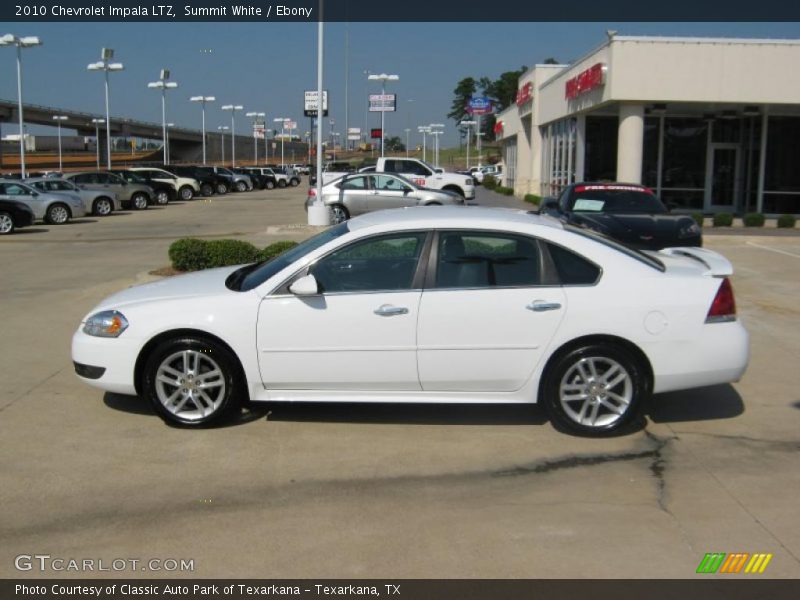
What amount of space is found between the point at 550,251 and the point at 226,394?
2480 millimetres

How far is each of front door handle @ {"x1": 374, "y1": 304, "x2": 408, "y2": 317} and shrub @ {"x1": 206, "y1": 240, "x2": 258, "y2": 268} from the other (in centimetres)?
636

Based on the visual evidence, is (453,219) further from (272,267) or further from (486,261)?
(272,267)

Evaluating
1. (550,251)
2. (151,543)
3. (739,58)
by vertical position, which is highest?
(739,58)

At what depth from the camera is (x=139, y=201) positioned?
3556 cm

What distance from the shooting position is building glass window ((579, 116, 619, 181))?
29.5 m

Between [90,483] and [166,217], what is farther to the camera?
[166,217]

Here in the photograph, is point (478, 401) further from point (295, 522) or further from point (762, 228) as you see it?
point (762, 228)

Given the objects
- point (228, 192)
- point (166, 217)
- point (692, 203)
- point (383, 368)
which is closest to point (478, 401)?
point (383, 368)

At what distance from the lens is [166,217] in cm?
3088

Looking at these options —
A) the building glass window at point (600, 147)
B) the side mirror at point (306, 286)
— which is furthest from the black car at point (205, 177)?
the side mirror at point (306, 286)

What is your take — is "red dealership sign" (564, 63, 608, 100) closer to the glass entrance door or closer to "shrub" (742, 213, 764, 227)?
the glass entrance door

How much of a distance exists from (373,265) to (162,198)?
35.2 meters

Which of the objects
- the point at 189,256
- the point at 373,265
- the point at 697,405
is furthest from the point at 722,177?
the point at 373,265

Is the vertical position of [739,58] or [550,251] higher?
[739,58]
